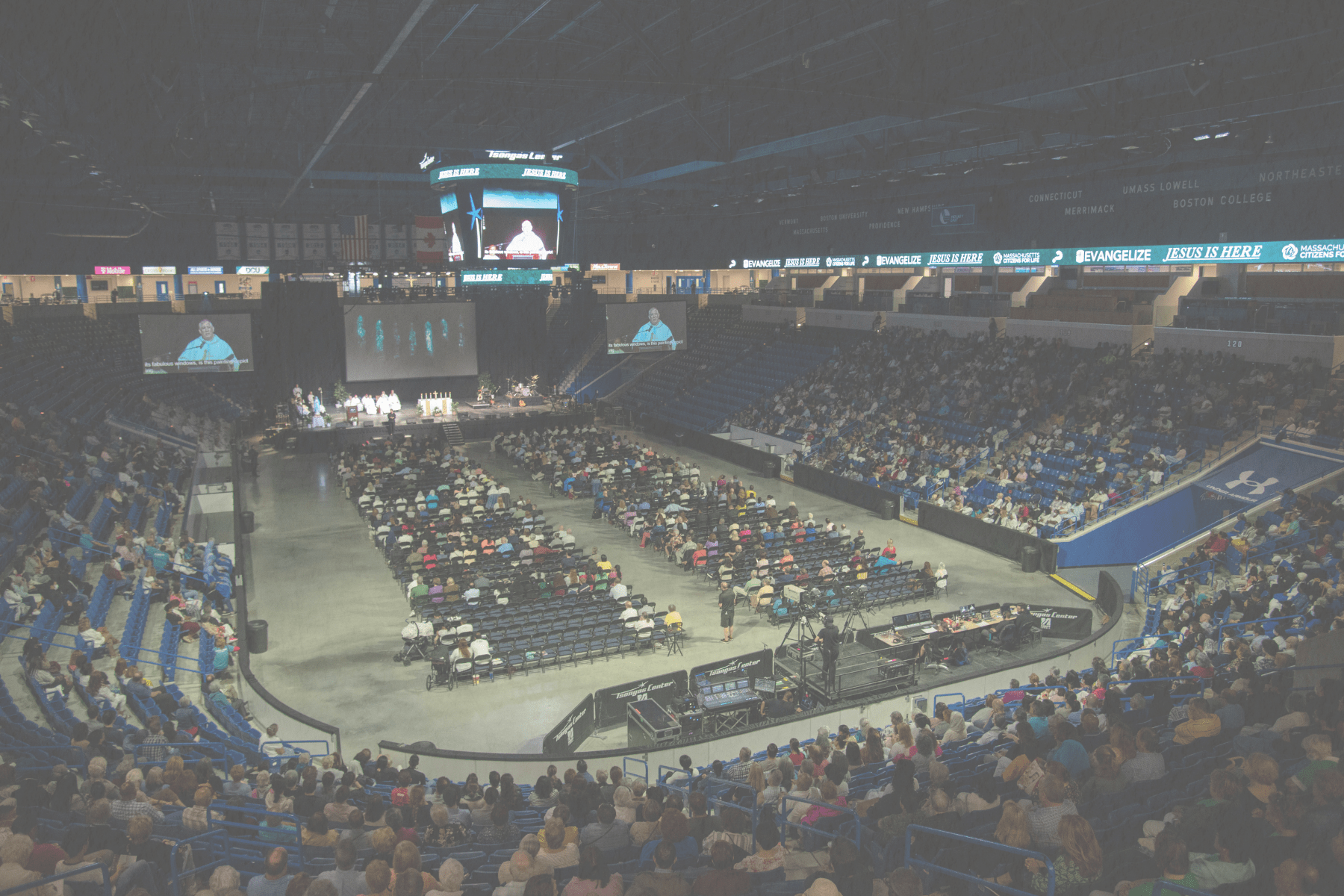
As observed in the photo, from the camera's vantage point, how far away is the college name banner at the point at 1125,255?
2166 cm

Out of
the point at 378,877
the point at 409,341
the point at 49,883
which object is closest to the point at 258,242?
the point at 409,341

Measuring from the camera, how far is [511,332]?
143 ft

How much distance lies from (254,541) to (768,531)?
12803 mm

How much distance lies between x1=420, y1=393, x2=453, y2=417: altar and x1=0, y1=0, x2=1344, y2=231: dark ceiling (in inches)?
464

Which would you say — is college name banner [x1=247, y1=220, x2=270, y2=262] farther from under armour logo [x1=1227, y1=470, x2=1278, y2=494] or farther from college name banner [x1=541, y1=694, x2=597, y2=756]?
under armour logo [x1=1227, y1=470, x2=1278, y2=494]

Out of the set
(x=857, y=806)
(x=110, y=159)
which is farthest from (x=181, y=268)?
(x=857, y=806)

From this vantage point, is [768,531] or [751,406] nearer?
[768,531]

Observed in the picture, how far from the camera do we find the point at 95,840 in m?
6.36

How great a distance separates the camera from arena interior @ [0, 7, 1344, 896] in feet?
23.1

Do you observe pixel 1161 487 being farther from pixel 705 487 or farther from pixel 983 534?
pixel 705 487

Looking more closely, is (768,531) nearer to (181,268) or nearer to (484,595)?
(484,595)

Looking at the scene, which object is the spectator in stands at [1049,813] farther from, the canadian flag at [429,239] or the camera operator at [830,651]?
the canadian flag at [429,239]

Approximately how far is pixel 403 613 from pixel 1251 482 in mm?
17981

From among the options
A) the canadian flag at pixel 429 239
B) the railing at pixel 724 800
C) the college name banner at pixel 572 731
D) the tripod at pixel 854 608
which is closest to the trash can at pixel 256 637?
the college name banner at pixel 572 731
